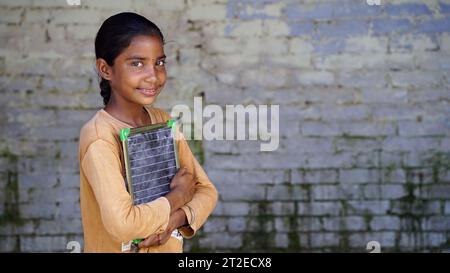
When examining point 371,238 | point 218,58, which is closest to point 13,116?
point 218,58

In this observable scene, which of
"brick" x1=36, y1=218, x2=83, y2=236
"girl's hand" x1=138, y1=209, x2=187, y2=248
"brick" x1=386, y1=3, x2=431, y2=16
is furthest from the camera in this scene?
"brick" x1=36, y1=218, x2=83, y2=236

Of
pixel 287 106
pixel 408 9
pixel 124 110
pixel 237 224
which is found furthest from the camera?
pixel 237 224

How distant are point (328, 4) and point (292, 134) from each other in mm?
898

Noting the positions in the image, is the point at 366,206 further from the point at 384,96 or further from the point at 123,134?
the point at 123,134

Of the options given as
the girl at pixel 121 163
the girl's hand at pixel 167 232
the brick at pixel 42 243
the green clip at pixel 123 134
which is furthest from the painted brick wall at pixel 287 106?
the green clip at pixel 123 134

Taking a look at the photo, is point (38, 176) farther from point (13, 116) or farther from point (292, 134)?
point (292, 134)

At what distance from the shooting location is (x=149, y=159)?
2170mm

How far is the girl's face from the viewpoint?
217 centimetres

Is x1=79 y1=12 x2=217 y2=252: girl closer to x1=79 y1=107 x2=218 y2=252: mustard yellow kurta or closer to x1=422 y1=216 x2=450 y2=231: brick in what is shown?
x1=79 y1=107 x2=218 y2=252: mustard yellow kurta

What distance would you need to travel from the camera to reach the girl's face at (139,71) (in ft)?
Result: 7.11

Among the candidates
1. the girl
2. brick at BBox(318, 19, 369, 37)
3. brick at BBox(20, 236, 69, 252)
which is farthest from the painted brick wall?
the girl

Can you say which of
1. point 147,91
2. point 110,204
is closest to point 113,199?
point 110,204

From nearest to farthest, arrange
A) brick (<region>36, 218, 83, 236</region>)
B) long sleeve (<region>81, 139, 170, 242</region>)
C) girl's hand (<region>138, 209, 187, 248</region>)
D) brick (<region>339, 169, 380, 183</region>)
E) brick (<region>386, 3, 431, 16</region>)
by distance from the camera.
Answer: long sleeve (<region>81, 139, 170, 242</region>) → girl's hand (<region>138, 209, 187, 248</region>) → brick (<region>386, 3, 431, 16</region>) → brick (<region>339, 169, 380, 183</region>) → brick (<region>36, 218, 83, 236</region>)

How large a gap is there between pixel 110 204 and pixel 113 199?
0.02 m
